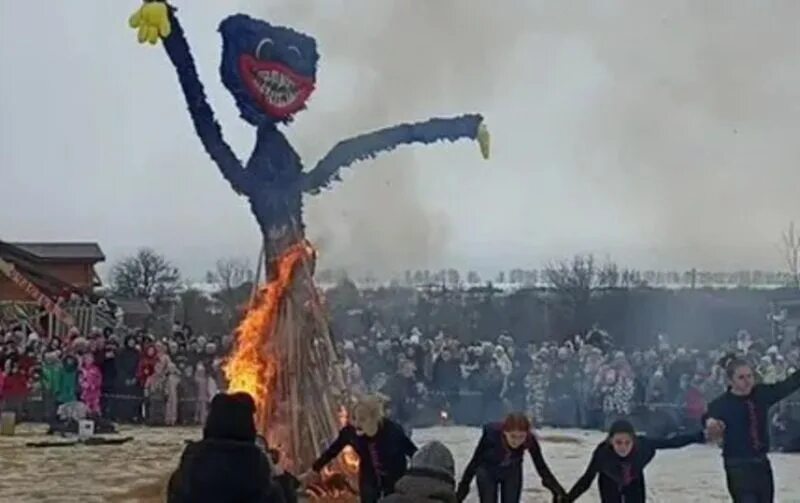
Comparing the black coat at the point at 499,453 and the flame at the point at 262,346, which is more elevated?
the flame at the point at 262,346

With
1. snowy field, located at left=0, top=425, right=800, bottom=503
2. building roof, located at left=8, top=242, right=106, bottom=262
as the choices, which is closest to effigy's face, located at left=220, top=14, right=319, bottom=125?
snowy field, located at left=0, top=425, right=800, bottom=503

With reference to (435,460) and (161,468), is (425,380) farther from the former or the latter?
(435,460)

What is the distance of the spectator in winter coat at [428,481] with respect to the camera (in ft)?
14.4

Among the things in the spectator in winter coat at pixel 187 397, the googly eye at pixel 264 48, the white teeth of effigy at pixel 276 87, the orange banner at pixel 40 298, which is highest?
the googly eye at pixel 264 48

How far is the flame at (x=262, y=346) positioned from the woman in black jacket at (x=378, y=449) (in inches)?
116

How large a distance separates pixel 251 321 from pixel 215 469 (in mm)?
6867

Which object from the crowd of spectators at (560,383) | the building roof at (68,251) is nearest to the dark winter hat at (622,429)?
the crowd of spectators at (560,383)

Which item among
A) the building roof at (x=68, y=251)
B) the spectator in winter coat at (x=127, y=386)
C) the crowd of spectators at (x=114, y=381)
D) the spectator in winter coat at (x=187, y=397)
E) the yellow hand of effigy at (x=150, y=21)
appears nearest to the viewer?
the yellow hand of effigy at (x=150, y=21)

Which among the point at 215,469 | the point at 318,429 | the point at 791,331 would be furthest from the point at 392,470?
the point at 791,331

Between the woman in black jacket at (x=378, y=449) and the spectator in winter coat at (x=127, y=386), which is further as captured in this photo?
the spectator in winter coat at (x=127, y=386)

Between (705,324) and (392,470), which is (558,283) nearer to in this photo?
(705,324)

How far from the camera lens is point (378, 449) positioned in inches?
324

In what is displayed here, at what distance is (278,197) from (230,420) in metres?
6.93

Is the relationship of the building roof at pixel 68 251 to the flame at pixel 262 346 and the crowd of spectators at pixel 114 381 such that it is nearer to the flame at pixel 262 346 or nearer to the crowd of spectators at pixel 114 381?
the crowd of spectators at pixel 114 381
